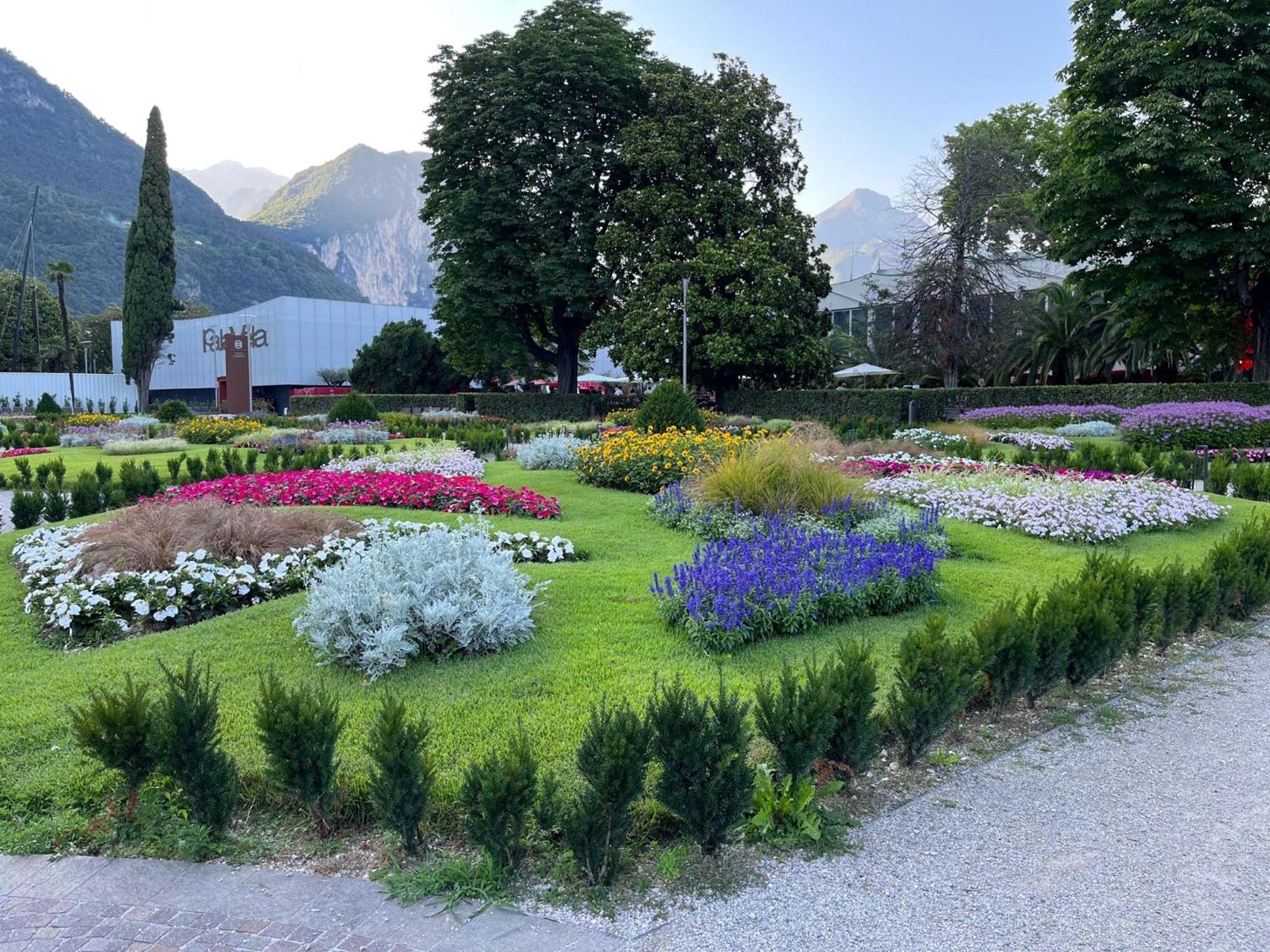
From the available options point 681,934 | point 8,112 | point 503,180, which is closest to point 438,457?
point 681,934

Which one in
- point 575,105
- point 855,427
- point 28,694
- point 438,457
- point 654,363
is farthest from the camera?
point 575,105

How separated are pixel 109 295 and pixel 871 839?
308 ft

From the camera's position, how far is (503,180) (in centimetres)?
2622

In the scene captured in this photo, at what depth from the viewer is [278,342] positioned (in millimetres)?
44281

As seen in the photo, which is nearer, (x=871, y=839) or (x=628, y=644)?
(x=871, y=839)

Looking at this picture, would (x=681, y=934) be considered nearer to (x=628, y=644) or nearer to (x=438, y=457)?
(x=628, y=644)

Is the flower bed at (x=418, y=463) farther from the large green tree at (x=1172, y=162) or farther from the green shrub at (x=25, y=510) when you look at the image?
the large green tree at (x=1172, y=162)

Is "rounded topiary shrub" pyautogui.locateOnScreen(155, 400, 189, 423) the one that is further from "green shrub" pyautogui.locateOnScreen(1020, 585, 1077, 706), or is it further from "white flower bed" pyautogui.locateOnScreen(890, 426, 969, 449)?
"green shrub" pyautogui.locateOnScreen(1020, 585, 1077, 706)

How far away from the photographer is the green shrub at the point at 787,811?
275 cm

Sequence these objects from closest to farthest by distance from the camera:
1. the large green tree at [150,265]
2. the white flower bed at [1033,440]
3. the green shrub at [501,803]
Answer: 1. the green shrub at [501,803]
2. the white flower bed at [1033,440]
3. the large green tree at [150,265]

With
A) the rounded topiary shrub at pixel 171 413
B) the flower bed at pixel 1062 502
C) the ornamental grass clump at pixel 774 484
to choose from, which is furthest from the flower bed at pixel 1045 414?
the rounded topiary shrub at pixel 171 413

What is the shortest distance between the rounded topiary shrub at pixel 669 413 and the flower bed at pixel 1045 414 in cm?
1193

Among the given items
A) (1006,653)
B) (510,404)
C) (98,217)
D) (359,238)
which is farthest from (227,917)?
(359,238)

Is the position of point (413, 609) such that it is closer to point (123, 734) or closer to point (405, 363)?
point (123, 734)
